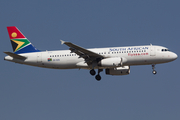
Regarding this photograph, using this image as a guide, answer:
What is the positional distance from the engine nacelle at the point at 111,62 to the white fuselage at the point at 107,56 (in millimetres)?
1043

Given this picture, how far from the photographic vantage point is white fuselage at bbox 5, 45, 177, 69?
44888 millimetres

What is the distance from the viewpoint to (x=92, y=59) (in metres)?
A: 45.3

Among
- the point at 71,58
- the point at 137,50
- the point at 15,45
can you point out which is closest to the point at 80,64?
the point at 71,58

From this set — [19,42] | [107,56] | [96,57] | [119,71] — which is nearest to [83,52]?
[96,57]

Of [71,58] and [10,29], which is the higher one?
[10,29]

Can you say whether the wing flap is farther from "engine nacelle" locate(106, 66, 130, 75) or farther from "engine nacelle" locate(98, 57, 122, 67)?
"engine nacelle" locate(106, 66, 130, 75)

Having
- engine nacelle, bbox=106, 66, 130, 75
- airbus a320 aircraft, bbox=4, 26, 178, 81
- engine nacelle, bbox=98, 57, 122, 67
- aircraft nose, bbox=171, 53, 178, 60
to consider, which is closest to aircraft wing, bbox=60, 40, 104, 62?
airbus a320 aircraft, bbox=4, 26, 178, 81

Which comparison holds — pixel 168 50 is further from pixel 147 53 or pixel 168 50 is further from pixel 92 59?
pixel 92 59

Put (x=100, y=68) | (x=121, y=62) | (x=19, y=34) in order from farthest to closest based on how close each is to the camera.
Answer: (x=19, y=34) < (x=100, y=68) < (x=121, y=62)

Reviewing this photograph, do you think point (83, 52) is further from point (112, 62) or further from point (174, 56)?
point (174, 56)

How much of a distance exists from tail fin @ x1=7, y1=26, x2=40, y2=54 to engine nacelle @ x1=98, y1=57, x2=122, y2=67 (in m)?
10.8

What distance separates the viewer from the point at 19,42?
49.9 metres

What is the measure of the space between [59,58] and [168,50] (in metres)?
15.7

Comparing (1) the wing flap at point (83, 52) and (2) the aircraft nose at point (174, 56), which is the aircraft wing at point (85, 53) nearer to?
(1) the wing flap at point (83, 52)
